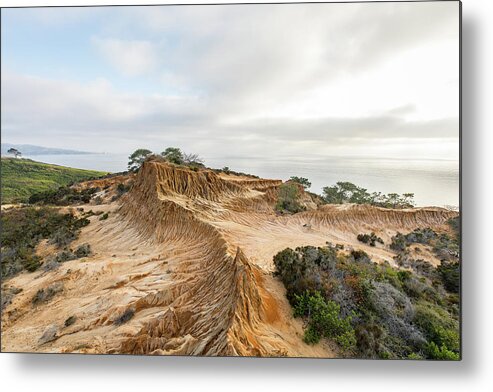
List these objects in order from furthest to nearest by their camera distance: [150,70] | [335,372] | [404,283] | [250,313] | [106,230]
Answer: [106,230]
[150,70]
[404,283]
[335,372]
[250,313]

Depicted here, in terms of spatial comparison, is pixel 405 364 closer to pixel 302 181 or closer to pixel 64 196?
pixel 302 181

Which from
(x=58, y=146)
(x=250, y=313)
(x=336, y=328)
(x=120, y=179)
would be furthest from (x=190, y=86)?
(x=336, y=328)

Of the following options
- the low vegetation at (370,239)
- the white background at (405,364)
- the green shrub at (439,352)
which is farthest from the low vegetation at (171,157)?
the green shrub at (439,352)

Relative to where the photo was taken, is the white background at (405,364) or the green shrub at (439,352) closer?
the green shrub at (439,352)

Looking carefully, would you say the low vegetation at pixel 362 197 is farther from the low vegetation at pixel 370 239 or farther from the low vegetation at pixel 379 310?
the low vegetation at pixel 379 310

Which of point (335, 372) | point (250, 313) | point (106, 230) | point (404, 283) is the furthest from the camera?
point (106, 230)

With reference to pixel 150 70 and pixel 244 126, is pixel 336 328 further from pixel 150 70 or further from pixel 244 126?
pixel 150 70

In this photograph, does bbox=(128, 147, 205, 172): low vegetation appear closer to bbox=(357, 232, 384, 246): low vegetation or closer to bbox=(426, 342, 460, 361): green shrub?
bbox=(357, 232, 384, 246): low vegetation

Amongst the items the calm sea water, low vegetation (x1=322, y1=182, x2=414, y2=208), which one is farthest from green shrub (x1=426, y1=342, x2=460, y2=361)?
low vegetation (x1=322, y1=182, x2=414, y2=208)
